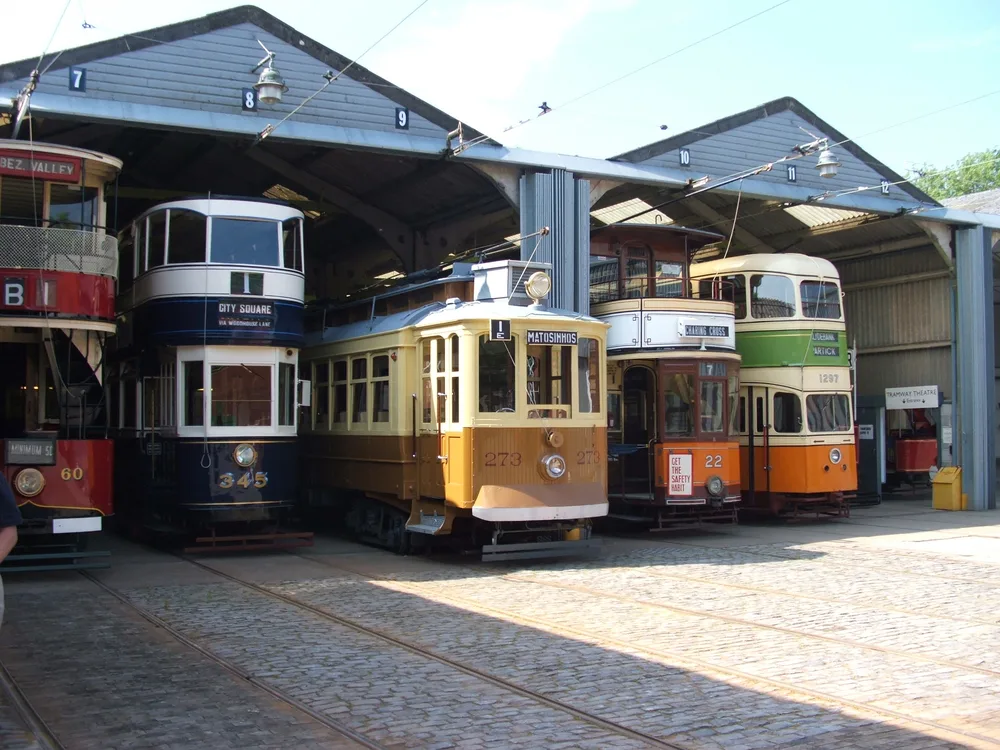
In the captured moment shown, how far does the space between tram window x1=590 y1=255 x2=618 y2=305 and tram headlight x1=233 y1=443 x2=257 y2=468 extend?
6878 mm

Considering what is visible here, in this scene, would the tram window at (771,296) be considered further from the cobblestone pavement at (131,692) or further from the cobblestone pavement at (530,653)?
the cobblestone pavement at (131,692)

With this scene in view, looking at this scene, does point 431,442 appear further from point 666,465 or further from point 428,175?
point 428,175

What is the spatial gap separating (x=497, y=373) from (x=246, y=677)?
6.22 meters

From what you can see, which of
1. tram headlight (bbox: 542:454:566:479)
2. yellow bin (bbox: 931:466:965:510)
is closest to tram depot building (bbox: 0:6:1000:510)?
yellow bin (bbox: 931:466:965:510)

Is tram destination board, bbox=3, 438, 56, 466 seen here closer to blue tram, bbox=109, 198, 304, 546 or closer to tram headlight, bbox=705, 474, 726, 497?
blue tram, bbox=109, 198, 304, 546

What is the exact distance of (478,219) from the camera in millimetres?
21328

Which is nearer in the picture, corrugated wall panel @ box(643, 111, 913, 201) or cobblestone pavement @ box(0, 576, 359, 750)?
cobblestone pavement @ box(0, 576, 359, 750)

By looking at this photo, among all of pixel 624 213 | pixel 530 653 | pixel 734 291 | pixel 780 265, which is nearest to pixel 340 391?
pixel 734 291

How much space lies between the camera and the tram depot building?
14.4 m

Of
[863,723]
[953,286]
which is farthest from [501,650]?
[953,286]

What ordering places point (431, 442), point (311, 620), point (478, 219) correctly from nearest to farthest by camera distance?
point (311, 620) → point (431, 442) → point (478, 219)

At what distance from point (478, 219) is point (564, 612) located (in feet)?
41.3

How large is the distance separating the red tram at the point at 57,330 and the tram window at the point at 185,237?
148cm

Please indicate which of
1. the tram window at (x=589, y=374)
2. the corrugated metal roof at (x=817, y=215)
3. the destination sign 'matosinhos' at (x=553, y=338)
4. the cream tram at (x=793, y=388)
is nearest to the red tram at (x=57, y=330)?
the destination sign 'matosinhos' at (x=553, y=338)
